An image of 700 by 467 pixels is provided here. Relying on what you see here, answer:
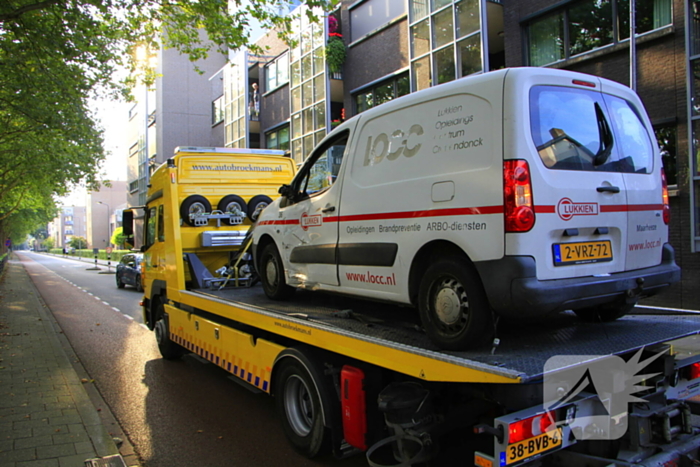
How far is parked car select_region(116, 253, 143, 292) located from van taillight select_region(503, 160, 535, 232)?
66.1 ft

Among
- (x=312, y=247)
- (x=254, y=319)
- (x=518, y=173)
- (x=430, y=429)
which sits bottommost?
(x=430, y=429)

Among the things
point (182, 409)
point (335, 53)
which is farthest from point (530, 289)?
point (335, 53)

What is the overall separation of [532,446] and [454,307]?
93 cm

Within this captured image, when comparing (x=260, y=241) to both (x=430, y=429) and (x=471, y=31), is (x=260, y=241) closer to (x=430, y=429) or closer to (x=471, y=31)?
(x=430, y=429)

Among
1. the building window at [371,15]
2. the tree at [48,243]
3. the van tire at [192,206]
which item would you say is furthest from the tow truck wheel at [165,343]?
the tree at [48,243]

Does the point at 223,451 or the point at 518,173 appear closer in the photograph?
the point at 518,173

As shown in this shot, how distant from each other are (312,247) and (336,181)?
0.71m

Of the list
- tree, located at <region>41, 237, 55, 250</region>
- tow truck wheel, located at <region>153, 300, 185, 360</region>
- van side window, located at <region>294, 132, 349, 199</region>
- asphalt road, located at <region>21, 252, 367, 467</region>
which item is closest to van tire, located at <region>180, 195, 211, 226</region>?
tow truck wheel, located at <region>153, 300, 185, 360</region>

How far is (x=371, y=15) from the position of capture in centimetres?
1900

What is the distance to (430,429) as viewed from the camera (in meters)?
3.20

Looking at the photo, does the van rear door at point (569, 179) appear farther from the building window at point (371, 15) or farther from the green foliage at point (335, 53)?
the green foliage at point (335, 53)

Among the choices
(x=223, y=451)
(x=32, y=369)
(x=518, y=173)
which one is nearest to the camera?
(x=518, y=173)

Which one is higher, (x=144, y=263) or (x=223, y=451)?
(x=144, y=263)

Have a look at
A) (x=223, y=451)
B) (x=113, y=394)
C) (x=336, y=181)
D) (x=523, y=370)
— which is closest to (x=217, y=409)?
(x=223, y=451)
